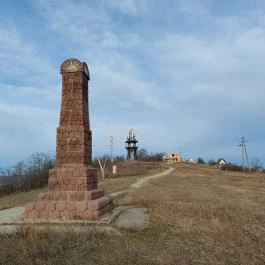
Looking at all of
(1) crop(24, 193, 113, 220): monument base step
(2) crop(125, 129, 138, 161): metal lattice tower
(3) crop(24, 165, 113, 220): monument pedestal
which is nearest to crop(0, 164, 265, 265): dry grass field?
(1) crop(24, 193, 113, 220): monument base step

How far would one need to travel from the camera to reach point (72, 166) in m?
13.5

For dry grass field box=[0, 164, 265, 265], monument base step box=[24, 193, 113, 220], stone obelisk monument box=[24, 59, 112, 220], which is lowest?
dry grass field box=[0, 164, 265, 265]

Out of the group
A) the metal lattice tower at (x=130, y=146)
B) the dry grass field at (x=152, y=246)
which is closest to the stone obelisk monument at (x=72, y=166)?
the dry grass field at (x=152, y=246)

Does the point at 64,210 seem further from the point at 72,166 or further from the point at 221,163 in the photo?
the point at 221,163

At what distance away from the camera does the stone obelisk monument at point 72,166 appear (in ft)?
41.8

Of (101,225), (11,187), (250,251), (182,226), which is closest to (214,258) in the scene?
(250,251)

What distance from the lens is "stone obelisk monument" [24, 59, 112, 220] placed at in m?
12.7

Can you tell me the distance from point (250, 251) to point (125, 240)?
2.41 metres

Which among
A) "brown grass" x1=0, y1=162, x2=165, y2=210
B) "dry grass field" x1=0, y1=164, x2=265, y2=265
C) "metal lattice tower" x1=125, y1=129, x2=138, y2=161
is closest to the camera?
"dry grass field" x1=0, y1=164, x2=265, y2=265

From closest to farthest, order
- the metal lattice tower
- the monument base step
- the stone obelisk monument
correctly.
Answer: the monument base step, the stone obelisk monument, the metal lattice tower

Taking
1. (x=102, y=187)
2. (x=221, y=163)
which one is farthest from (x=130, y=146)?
(x=102, y=187)

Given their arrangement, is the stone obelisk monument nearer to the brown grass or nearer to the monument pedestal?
the monument pedestal

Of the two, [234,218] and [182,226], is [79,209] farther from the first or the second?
[234,218]

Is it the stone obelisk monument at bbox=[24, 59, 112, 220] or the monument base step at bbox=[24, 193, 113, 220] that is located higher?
the stone obelisk monument at bbox=[24, 59, 112, 220]
